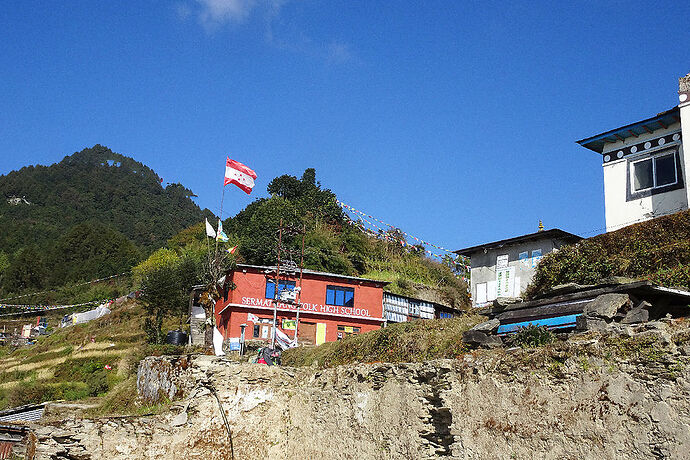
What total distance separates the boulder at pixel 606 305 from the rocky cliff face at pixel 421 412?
5.60 ft

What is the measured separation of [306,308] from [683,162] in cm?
2515

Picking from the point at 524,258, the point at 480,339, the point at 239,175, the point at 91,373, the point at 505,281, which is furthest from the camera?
the point at 91,373

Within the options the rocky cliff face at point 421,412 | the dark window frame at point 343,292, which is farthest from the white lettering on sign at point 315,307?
the rocky cliff face at point 421,412

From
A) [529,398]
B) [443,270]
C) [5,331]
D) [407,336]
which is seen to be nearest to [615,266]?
[407,336]

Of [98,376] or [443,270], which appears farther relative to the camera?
[443,270]

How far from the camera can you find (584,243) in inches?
728

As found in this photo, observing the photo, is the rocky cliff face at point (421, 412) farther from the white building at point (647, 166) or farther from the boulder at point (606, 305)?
the white building at point (647, 166)

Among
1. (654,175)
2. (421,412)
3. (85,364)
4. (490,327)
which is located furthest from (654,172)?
Answer: (85,364)

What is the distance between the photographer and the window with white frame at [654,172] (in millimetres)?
23656

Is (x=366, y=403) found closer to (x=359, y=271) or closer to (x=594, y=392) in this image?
(x=594, y=392)

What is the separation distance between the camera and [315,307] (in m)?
42.2

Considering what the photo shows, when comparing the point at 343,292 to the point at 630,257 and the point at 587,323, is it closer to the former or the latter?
the point at 630,257

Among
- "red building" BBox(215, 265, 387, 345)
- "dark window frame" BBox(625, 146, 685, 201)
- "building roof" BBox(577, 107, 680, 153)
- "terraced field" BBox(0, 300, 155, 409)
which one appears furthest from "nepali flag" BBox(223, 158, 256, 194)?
"dark window frame" BBox(625, 146, 685, 201)

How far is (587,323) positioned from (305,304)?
31.5m
